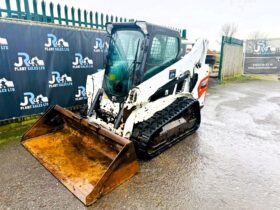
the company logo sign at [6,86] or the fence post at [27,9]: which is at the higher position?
the fence post at [27,9]

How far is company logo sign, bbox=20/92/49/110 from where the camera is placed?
4.52 metres

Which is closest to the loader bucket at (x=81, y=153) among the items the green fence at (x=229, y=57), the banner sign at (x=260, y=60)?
the green fence at (x=229, y=57)

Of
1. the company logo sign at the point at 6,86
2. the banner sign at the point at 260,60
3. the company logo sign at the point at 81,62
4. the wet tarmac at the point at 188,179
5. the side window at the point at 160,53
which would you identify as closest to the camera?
the wet tarmac at the point at 188,179

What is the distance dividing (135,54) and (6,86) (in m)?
2.69

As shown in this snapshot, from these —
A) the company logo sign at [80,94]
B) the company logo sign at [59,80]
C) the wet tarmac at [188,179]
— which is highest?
the company logo sign at [59,80]

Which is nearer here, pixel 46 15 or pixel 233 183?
pixel 233 183

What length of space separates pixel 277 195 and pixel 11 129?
185 inches

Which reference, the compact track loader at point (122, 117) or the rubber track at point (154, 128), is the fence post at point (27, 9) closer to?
the compact track loader at point (122, 117)

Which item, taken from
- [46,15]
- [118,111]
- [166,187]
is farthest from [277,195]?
[46,15]

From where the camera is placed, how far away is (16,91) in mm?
4363

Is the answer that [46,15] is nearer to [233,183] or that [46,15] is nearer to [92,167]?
[92,167]

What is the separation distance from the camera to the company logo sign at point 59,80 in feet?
16.2

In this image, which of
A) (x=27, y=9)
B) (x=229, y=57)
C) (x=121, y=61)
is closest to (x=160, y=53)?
(x=121, y=61)

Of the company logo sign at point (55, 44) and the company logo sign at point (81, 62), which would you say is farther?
the company logo sign at point (81, 62)
